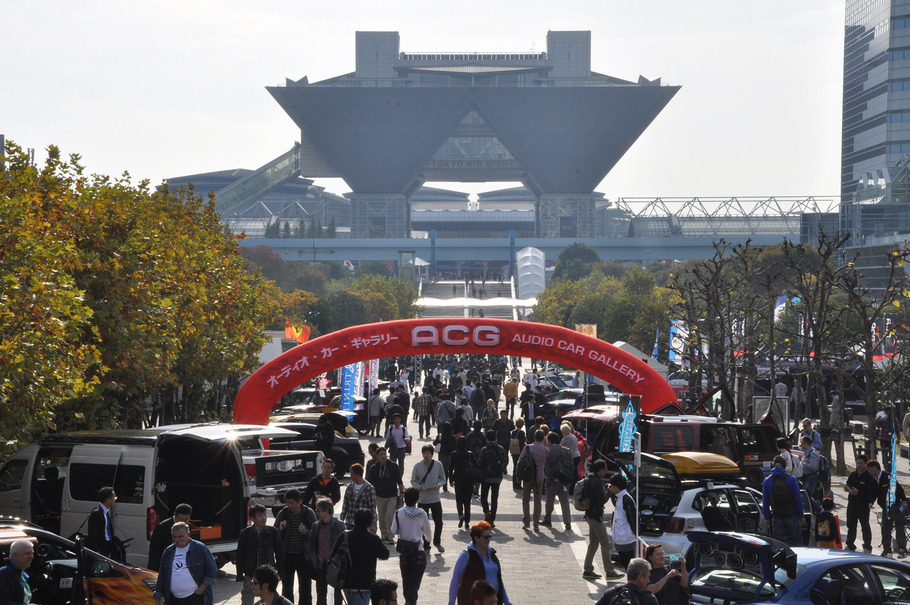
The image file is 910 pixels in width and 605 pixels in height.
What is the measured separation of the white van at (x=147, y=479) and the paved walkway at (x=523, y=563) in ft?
2.92

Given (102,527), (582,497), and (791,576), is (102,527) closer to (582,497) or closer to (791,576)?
(582,497)

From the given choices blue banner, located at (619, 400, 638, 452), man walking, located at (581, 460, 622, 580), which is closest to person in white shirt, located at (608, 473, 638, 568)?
man walking, located at (581, 460, 622, 580)

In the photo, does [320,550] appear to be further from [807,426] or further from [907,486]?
[907,486]

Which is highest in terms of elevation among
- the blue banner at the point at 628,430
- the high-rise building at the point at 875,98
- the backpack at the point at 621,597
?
the high-rise building at the point at 875,98

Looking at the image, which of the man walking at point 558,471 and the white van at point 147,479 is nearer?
the white van at point 147,479

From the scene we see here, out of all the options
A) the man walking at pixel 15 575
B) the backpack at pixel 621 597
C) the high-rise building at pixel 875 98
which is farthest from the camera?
the high-rise building at pixel 875 98

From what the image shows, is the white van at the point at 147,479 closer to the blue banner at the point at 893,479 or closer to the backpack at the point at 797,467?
the backpack at the point at 797,467

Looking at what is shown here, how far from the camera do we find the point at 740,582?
917 cm

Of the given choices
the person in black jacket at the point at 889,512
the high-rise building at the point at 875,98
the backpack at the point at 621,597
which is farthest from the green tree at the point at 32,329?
the high-rise building at the point at 875,98

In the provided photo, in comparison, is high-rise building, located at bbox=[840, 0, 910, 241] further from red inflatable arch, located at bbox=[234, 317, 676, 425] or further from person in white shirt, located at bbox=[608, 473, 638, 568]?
person in white shirt, located at bbox=[608, 473, 638, 568]

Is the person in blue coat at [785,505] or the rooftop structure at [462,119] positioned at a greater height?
the rooftop structure at [462,119]

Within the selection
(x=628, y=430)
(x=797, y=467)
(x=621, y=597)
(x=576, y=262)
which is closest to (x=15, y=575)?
(x=621, y=597)

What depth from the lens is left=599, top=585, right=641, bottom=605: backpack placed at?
7.89 m

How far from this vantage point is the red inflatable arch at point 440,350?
22547 mm
